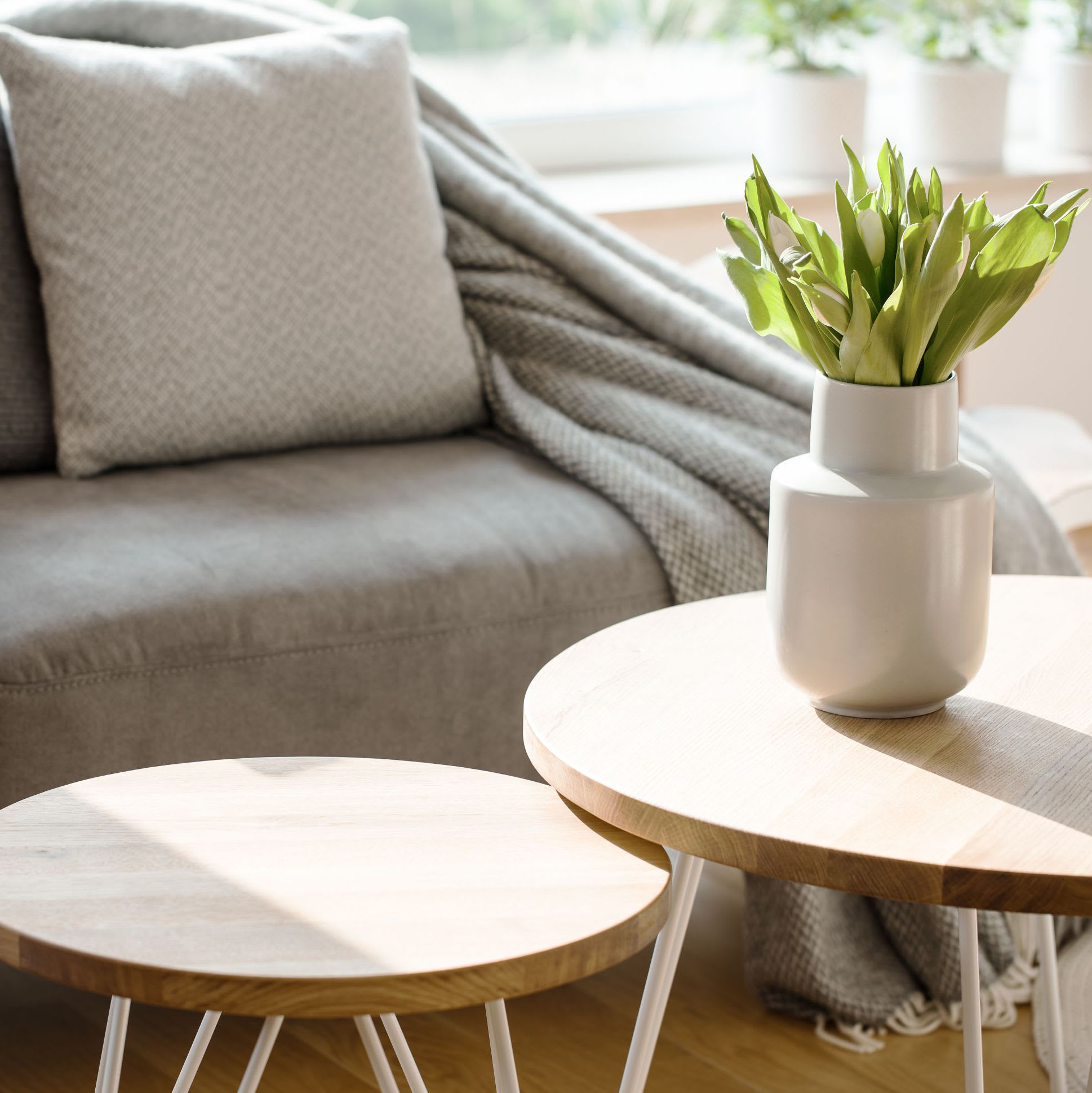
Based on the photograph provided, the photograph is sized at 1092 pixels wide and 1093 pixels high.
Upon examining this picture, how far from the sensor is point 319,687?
59.1 inches

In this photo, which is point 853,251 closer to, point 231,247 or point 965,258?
point 965,258

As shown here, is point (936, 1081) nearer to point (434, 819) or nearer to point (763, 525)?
point (763, 525)

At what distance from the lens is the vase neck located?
0.96m

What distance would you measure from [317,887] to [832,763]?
0.32 meters

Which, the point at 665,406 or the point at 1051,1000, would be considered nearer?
the point at 1051,1000

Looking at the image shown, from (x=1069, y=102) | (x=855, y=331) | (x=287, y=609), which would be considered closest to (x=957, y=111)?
(x=1069, y=102)

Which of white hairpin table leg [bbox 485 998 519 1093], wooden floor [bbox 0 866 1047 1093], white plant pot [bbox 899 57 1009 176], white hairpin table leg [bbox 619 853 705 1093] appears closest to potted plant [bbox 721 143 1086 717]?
white hairpin table leg [bbox 619 853 705 1093]

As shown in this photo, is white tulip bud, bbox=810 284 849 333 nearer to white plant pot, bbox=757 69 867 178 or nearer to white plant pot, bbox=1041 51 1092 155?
white plant pot, bbox=757 69 867 178

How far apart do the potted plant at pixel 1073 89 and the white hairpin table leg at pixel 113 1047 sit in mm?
2812

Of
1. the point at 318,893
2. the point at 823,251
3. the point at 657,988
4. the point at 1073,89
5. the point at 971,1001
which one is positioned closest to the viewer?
the point at 318,893

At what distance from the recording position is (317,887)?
85 centimetres

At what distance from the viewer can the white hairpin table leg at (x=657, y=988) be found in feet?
3.42

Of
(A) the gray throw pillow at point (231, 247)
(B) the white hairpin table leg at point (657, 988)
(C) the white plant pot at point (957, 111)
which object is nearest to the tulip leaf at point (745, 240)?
(B) the white hairpin table leg at point (657, 988)

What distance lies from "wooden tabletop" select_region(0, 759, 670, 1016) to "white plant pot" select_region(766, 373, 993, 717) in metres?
0.19
